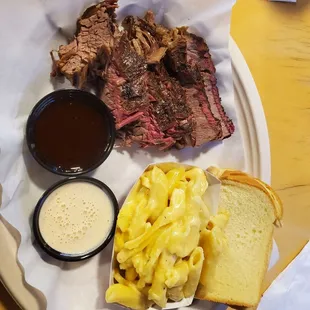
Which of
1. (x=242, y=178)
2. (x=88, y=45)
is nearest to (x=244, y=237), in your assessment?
(x=242, y=178)

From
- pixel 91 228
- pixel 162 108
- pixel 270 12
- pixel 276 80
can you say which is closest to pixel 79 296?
pixel 91 228

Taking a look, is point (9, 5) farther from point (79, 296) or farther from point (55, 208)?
point (79, 296)

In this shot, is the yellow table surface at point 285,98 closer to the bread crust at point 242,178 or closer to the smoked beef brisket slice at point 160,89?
the bread crust at point 242,178

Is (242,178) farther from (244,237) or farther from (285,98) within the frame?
(285,98)

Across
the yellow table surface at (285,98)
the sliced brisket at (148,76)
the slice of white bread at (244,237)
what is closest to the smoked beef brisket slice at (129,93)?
the sliced brisket at (148,76)

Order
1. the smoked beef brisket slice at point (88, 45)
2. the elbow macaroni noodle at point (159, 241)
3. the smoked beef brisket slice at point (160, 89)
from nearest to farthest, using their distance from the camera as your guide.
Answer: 1. the elbow macaroni noodle at point (159, 241)
2. the smoked beef brisket slice at point (88, 45)
3. the smoked beef brisket slice at point (160, 89)

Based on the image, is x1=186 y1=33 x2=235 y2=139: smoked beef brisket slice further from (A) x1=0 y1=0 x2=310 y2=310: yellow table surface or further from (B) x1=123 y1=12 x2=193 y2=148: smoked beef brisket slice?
(A) x1=0 y1=0 x2=310 y2=310: yellow table surface
